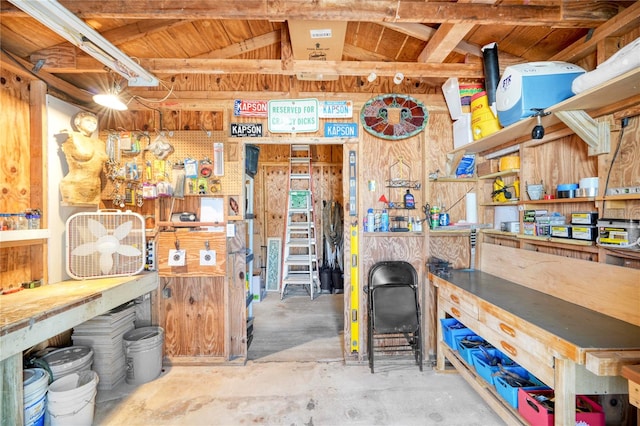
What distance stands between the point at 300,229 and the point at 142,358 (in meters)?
2.90

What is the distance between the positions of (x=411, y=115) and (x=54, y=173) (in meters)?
3.09

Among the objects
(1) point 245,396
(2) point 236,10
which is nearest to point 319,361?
(1) point 245,396

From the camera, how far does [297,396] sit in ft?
7.13

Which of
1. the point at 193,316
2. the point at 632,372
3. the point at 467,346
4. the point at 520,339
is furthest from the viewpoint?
the point at 193,316

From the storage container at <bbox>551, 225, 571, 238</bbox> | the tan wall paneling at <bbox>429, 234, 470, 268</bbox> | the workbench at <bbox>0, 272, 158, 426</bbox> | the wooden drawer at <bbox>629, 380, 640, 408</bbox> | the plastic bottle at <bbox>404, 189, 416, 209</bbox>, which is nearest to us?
the wooden drawer at <bbox>629, 380, 640, 408</bbox>

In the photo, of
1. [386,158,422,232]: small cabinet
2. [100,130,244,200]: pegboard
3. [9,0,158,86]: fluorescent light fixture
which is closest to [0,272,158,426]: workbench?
[100,130,244,200]: pegboard

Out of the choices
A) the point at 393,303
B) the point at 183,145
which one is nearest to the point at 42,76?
the point at 183,145

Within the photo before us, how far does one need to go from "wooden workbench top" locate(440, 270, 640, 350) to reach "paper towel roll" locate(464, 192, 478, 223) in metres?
0.66

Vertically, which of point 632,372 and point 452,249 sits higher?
point 452,249

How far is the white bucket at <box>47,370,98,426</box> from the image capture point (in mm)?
1728

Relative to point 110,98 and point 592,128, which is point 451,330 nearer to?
point 592,128

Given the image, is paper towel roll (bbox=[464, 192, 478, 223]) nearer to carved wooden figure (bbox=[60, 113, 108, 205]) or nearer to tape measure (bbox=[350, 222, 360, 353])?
tape measure (bbox=[350, 222, 360, 353])

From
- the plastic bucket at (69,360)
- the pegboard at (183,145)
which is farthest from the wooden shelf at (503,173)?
the plastic bucket at (69,360)

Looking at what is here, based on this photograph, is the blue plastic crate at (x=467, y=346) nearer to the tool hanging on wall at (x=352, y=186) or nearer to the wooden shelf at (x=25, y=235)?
the tool hanging on wall at (x=352, y=186)
